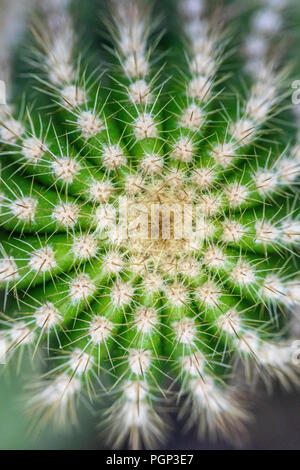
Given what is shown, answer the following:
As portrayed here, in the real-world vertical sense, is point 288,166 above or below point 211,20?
below

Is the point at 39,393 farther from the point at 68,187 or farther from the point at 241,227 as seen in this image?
the point at 241,227

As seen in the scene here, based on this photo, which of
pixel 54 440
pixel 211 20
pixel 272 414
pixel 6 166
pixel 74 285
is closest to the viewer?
pixel 74 285

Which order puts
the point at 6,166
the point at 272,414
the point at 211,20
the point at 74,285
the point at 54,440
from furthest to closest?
the point at 272,414, the point at 54,440, the point at 211,20, the point at 6,166, the point at 74,285

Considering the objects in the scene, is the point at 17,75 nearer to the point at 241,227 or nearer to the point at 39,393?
the point at 241,227
